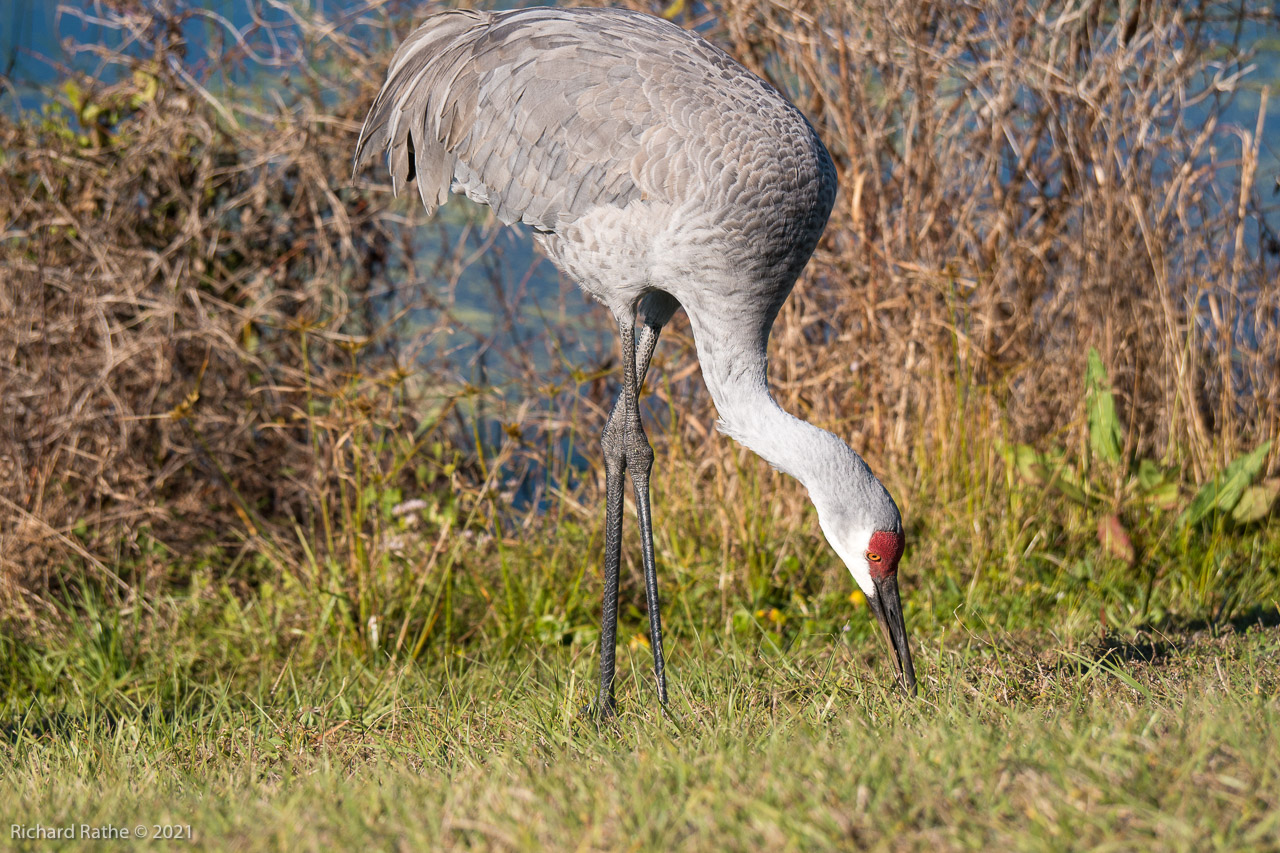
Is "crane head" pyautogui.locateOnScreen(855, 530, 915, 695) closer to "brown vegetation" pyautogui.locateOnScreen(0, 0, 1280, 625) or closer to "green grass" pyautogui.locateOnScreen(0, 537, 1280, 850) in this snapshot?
"green grass" pyautogui.locateOnScreen(0, 537, 1280, 850)

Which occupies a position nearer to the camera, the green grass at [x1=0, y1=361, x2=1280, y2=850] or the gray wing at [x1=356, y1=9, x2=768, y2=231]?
the green grass at [x1=0, y1=361, x2=1280, y2=850]

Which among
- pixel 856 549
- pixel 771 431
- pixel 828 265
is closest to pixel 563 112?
pixel 771 431

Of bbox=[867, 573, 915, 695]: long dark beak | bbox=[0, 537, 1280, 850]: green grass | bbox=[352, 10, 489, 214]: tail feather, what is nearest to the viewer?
bbox=[0, 537, 1280, 850]: green grass

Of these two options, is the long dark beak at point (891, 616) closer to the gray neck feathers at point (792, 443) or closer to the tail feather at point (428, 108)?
the gray neck feathers at point (792, 443)

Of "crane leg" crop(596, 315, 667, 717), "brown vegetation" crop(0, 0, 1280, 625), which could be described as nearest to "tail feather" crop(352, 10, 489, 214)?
"crane leg" crop(596, 315, 667, 717)

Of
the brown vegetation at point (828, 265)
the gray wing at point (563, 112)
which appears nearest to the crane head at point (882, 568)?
the gray wing at point (563, 112)

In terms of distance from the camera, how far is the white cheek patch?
317cm

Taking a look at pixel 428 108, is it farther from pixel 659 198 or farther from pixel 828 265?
pixel 828 265

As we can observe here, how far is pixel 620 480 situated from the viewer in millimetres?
3717

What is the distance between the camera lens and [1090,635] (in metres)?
3.55

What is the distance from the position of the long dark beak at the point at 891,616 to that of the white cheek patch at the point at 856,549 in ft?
0.10

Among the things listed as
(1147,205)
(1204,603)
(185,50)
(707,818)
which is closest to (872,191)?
(1147,205)

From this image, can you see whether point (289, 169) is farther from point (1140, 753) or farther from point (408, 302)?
point (1140, 753)

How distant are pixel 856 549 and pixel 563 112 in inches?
60.9
